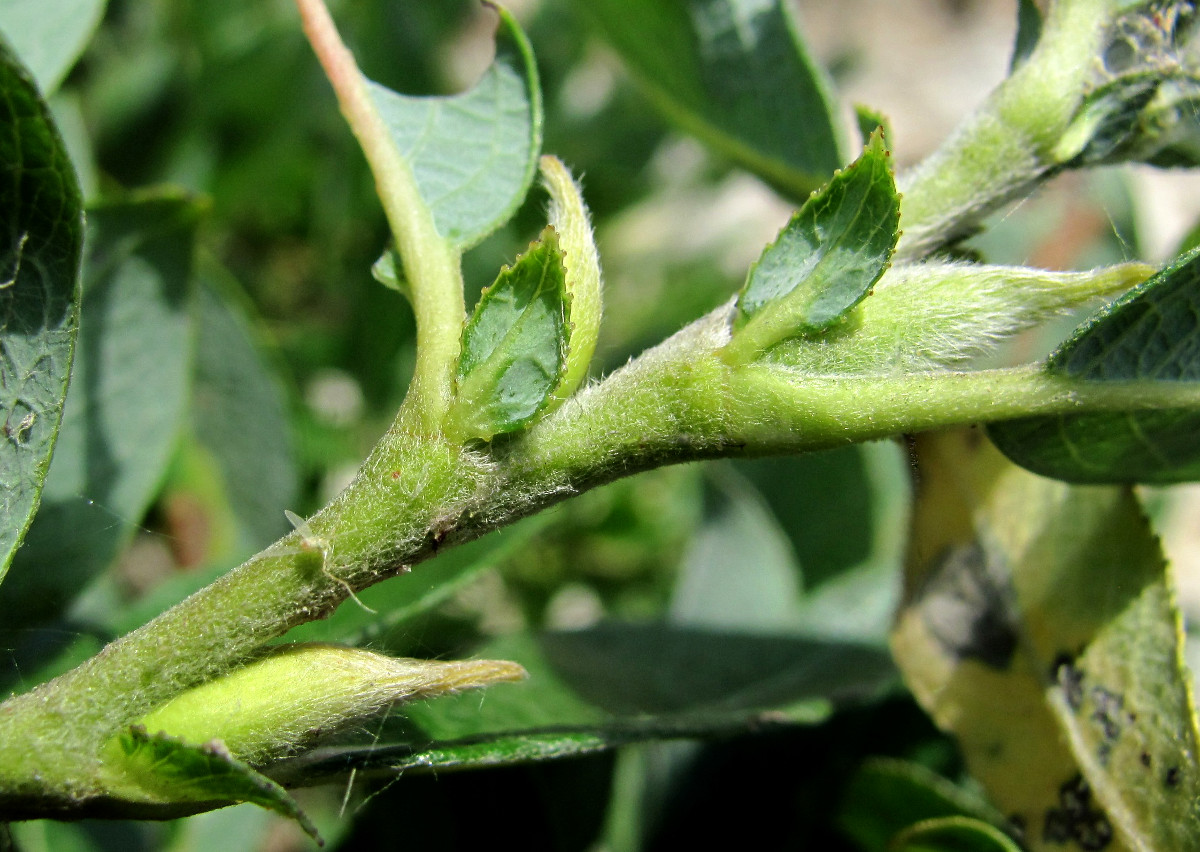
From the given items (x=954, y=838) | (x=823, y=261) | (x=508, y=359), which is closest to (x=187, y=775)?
(x=508, y=359)

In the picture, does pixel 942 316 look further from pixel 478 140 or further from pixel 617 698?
pixel 617 698

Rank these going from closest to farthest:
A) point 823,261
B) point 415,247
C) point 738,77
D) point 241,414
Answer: point 823,261 < point 415,247 < point 738,77 < point 241,414

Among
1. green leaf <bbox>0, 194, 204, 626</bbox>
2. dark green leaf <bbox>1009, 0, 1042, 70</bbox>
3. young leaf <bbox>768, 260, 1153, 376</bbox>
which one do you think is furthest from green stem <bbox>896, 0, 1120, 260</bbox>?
green leaf <bbox>0, 194, 204, 626</bbox>

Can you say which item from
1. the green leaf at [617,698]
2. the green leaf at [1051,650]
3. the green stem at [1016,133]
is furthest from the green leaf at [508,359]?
the green leaf at [1051,650]

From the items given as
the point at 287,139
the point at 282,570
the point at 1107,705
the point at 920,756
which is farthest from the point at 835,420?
the point at 287,139

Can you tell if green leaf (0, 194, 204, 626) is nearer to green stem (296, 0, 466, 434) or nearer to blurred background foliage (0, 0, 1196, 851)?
blurred background foliage (0, 0, 1196, 851)

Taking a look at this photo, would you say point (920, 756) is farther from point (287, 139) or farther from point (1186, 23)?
point (287, 139)

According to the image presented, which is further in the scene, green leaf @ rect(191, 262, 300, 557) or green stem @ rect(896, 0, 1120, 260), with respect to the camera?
green leaf @ rect(191, 262, 300, 557)
